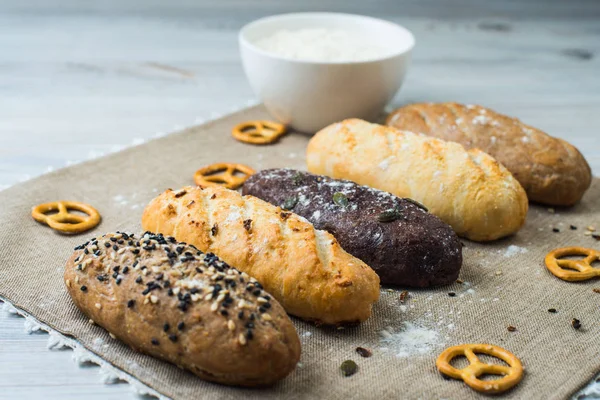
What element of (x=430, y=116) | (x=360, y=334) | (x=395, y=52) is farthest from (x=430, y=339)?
(x=395, y=52)

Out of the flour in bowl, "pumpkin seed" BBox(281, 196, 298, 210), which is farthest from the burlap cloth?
the flour in bowl

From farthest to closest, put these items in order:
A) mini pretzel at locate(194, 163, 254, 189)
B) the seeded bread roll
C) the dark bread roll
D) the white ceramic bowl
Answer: the white ceramic bowl → mini pretzel at locate(194, 163, 254, 189) → the dark bread roll → the seeded bread roll

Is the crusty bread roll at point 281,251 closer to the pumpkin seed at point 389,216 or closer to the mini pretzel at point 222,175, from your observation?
the pumpkin seed at point 389,216

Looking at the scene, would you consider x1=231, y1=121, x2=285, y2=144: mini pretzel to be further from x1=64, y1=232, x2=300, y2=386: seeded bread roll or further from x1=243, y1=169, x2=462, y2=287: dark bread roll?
x1=64, y1=232, x2=300, y2=386: seeded bread roll

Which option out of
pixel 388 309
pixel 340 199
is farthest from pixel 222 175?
pixel 388 309

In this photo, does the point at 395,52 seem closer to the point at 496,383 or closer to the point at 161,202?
the point at 161,202

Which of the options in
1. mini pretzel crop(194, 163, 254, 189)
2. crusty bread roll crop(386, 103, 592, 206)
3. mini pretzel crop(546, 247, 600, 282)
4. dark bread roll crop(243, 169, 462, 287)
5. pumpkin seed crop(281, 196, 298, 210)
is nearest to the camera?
dark bread roll crop(243, 169, 462, 287)

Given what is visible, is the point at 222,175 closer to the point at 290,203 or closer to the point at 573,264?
the point at 290,203
